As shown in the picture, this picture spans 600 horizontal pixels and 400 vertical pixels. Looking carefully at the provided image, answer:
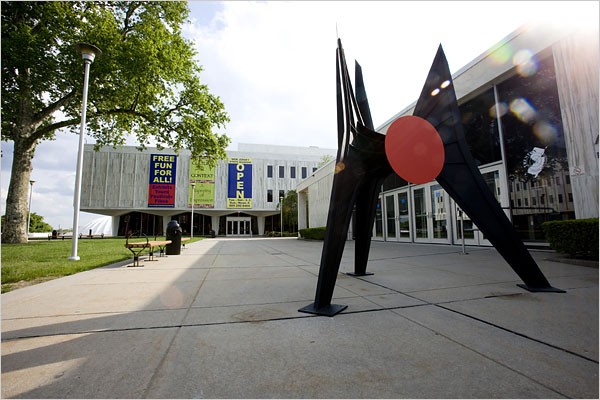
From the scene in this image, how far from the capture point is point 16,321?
315 centimetres

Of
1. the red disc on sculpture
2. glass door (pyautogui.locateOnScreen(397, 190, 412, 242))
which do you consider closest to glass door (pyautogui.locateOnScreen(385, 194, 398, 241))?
glass door (pyautogui.locateOnScreen(397, 190, 412, 242))

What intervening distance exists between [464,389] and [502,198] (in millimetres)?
10178

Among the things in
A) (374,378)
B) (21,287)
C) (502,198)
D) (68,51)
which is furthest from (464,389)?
(68,51)

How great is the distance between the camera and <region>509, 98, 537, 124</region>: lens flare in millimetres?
A: 9164

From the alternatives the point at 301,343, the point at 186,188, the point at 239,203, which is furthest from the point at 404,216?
the point at 186,188

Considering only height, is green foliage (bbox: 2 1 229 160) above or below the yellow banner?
above

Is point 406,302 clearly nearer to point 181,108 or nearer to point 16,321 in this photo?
point 16,321

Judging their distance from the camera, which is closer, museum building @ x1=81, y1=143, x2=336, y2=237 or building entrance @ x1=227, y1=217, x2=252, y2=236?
museum building @ x1=81, y1=143, x2=336, y2=237

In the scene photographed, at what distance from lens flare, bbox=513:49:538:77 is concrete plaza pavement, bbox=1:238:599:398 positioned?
7.37 metres

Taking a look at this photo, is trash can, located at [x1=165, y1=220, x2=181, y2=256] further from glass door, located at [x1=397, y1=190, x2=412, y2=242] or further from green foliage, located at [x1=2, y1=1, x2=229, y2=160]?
glass door, located at [x1=397, y1=190, x2=412, y2=242]

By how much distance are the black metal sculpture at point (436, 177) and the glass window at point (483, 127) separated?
7184 mm

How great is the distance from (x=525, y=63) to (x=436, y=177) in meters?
8.02

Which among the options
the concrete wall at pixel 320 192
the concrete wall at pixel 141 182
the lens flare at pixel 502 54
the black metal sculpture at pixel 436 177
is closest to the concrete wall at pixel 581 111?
the lens flare at pixel 502 54

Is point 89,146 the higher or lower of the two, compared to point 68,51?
higher
